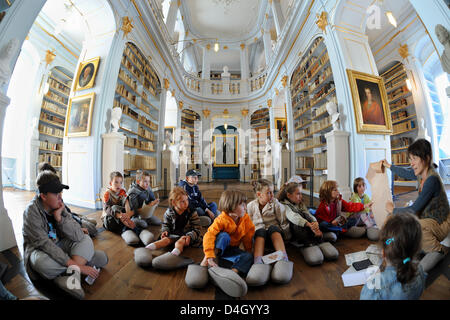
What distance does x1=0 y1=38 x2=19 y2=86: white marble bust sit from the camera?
151cm

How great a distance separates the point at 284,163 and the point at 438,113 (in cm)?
424

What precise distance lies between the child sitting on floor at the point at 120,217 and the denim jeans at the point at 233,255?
0.83 meters

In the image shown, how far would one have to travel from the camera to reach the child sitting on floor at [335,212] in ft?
6.30

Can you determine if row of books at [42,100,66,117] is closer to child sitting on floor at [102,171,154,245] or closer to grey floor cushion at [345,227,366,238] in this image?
child sitting on floor at [102,171,154,245]

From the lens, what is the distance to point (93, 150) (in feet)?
11.1

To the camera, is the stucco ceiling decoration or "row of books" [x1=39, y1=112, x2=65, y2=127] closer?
"row of books" [x1=39, y1=112, x2=65, y2=127]

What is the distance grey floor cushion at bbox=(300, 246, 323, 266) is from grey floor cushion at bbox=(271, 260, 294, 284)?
29cm

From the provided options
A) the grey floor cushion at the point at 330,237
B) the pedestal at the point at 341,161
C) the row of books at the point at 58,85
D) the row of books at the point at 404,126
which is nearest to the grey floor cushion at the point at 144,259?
the grey floor cushion at the point at 330,237

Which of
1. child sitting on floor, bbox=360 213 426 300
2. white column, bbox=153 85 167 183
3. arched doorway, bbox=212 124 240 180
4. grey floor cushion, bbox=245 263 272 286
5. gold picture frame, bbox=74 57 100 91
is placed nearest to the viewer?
child sitting on floor, bbox=360 213 426 300

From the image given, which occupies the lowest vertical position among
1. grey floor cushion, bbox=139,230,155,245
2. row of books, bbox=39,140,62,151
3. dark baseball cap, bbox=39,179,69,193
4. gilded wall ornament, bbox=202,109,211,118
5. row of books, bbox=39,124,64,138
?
grey floor cushion, bbox=139,230,155,245

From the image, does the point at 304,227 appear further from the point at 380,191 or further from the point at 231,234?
the point at 380,191

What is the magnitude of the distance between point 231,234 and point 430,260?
143cm

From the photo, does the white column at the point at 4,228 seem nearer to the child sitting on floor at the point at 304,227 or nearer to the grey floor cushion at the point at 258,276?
the grey floor cushion at the point at 258,276

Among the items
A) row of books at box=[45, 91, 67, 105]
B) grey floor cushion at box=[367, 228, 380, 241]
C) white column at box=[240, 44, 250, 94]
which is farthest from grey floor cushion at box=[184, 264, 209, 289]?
white column at box=[240, 44, 250, 94]
